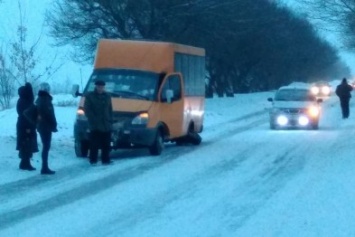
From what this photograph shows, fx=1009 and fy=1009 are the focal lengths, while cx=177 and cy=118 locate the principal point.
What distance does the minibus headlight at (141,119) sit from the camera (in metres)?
22.8

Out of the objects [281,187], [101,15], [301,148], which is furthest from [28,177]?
[101,15]

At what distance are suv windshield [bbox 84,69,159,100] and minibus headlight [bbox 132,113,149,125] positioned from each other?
2.23ft

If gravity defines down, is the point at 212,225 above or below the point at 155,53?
below

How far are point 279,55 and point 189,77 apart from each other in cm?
5508

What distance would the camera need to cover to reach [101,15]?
46156 mm

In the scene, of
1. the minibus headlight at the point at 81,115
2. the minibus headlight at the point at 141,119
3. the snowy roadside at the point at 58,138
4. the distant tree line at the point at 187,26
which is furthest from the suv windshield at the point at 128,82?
the distant tree line at the point at 187,26

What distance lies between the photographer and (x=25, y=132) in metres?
19.4

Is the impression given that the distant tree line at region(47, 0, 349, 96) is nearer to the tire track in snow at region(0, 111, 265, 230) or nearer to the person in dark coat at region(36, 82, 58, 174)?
the tire track in snow at region(0, 111, 265, 230)

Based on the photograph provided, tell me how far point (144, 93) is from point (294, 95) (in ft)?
43.5

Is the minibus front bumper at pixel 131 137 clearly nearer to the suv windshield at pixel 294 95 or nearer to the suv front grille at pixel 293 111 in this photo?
the suv front grille at pixel 293 111

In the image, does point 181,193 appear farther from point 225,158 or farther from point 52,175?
point 225,158

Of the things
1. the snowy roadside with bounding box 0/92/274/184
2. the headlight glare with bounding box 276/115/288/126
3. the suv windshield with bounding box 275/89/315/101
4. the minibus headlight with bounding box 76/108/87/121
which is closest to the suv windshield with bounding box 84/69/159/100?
the minibus headlight with bounding box 76/108/87/121

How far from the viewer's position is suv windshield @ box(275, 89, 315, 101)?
3569cm

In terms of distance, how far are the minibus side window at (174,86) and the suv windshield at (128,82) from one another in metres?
0.28
